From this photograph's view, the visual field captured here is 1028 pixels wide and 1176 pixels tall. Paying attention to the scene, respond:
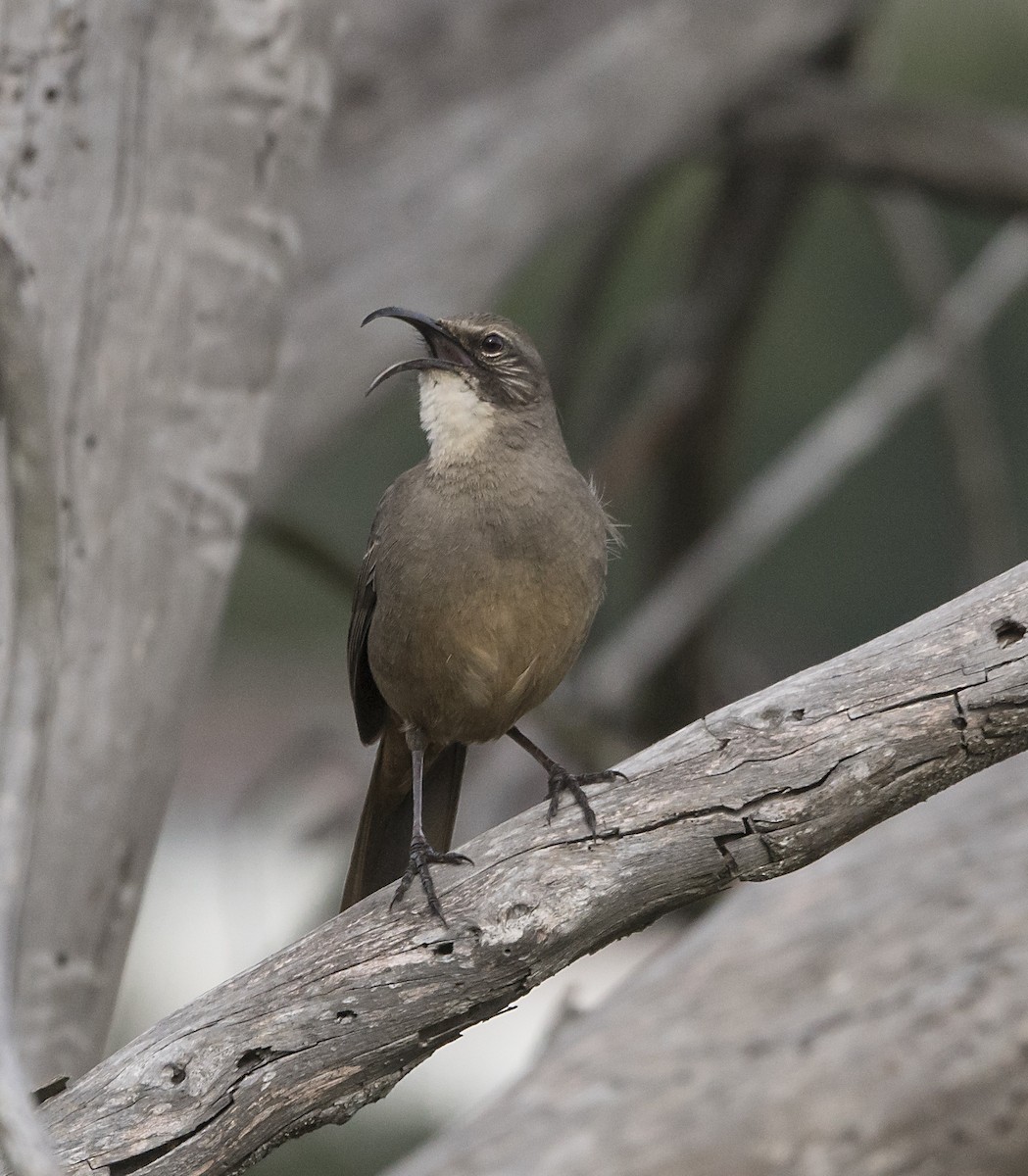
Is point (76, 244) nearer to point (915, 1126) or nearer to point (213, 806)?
point (915, 1126)

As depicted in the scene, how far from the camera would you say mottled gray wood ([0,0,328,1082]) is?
138 inches

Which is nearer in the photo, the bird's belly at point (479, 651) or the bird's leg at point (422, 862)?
the bird's leg at point (422, 862)

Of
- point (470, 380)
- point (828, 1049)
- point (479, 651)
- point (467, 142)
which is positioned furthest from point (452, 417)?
point (467, 142)

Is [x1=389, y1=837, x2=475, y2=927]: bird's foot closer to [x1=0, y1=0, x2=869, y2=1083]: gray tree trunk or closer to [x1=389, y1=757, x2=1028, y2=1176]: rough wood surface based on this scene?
[x1=0, y1=0, x2=869, y2=1083]: gray tree trunk

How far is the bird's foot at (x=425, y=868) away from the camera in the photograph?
280 centimetres

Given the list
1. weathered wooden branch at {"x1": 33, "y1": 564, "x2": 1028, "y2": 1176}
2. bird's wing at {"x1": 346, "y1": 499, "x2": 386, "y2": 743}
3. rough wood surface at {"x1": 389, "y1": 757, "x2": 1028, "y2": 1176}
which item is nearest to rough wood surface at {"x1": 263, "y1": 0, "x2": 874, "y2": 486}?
bird's wing at {"x1": 346, "y1": 499, "x2": 386, "y2": 743}

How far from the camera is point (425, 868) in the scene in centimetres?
297

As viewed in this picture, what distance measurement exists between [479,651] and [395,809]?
75 cm

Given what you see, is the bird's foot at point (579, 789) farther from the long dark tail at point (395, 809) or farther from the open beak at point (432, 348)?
the open beak at point (432, 348)

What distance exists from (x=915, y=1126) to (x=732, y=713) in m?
1.79

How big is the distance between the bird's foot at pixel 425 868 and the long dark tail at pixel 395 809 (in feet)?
2.18

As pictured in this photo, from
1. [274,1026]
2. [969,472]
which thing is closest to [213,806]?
[969,472]

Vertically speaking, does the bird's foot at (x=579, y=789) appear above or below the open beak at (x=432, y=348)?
below

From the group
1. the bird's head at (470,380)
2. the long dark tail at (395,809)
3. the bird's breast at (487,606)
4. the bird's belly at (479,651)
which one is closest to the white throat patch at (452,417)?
the bird's head at (470,380)
